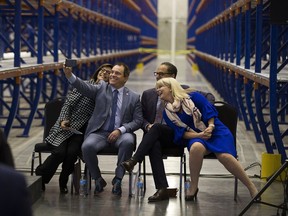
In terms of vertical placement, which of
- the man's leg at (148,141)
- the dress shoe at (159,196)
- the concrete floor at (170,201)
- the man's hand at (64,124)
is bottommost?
the concrete floor at (170,201)

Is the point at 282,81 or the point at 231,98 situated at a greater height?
the point at 282,81

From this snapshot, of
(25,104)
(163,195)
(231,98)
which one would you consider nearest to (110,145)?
(163,195)

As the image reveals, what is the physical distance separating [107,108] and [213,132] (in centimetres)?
106

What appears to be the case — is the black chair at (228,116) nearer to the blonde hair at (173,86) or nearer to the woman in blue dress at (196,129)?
the woman in blue dress at (196,129)

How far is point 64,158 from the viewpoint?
7.09m

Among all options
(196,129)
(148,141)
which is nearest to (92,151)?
(148,141)

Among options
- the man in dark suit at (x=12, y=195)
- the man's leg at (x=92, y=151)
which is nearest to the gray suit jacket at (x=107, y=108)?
the man's leg at (x=92, y=151)

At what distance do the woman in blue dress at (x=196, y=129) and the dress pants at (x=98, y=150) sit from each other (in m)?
0.42

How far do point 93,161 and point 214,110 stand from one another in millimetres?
1183

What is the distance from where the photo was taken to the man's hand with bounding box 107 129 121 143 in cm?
708

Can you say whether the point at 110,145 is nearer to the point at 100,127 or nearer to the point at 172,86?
the point at 100,127

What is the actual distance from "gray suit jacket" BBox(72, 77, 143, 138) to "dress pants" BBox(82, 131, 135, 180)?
19 centimetres

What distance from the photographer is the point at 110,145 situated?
23.5ft

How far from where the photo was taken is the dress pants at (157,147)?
682 centimetres
